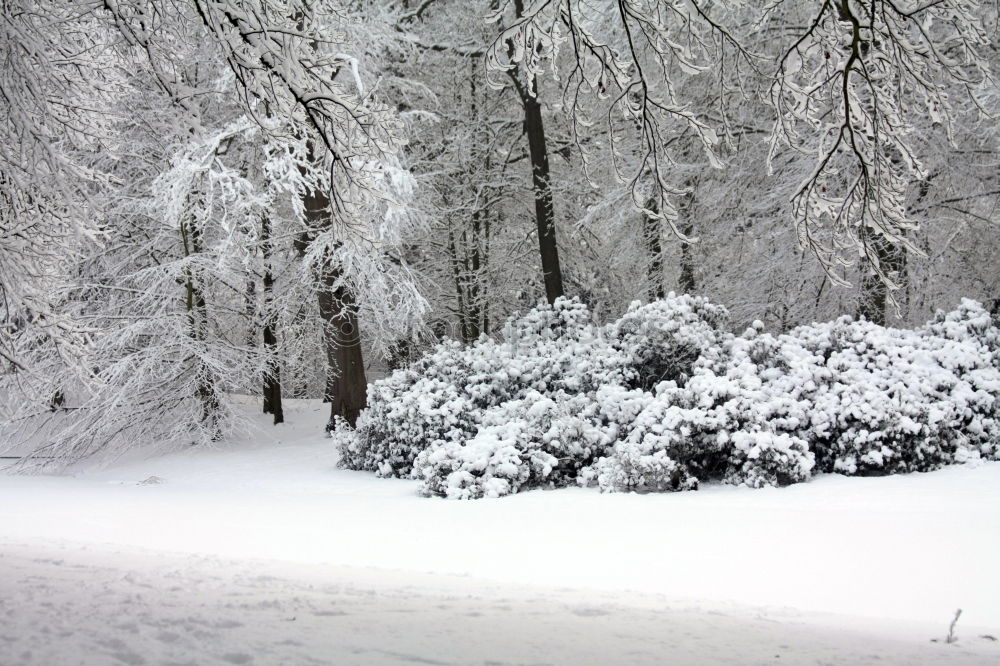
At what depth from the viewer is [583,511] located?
6305 millimetres

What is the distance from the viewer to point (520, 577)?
479cm

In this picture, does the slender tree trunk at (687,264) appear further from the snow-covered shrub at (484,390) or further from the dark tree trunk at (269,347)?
the dark tree trunk at (269,347)

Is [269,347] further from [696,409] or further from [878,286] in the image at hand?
[878,286]

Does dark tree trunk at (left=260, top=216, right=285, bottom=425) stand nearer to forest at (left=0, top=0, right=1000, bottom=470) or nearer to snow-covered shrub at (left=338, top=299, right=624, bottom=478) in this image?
forest at (left=0, top=0, right=1000, bottom=470)

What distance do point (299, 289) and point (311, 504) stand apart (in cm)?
669

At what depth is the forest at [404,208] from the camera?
4598mm

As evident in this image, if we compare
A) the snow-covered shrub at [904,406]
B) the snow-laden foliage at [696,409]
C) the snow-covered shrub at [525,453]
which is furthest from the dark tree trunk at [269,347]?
the snow-covered shrub at [904,406]

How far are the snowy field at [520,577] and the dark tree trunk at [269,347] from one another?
207 inches

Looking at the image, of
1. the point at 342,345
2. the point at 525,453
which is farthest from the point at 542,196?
the point at 525,453

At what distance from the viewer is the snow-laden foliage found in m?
6.80

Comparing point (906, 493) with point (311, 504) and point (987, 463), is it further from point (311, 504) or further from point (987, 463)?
point (311, 504)

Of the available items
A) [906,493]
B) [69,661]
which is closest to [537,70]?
[69,661]

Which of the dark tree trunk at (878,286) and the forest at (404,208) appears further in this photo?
the dark tree trunk at (878,286)

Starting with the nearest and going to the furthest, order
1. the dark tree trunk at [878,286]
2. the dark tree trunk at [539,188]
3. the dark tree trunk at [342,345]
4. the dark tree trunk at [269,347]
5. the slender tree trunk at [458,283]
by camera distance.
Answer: the dark tree trunk at [878,286] < the dark tree trunk at [342,345] < the dark tree trunk at [539,188] < the dark tree trunk at [269,347] < the slender tree trunk at [458,283]
